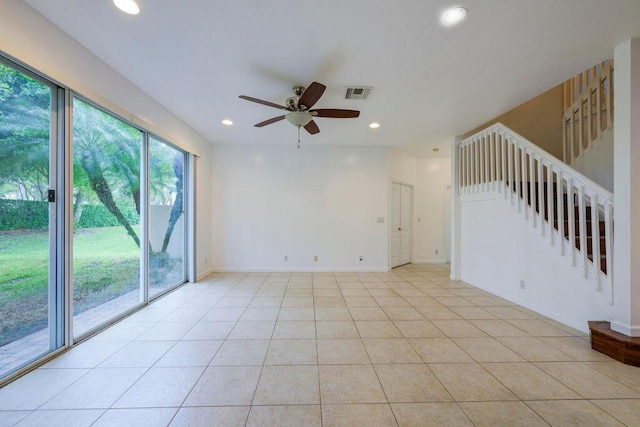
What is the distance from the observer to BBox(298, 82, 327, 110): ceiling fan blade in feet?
7.30

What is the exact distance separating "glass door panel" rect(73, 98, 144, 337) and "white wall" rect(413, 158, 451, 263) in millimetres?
5839

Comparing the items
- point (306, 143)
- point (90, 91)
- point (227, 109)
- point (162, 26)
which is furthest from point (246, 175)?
point (162, 26)

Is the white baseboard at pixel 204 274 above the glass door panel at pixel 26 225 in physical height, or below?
below

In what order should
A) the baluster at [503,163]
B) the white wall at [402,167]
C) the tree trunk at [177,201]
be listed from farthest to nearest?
the white wall at [402,167] → the tree trunk at [177,201] → the baluster at [503,163]

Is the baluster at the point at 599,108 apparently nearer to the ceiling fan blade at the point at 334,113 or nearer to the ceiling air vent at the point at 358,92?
the ceiling air vent at the point at 358,92

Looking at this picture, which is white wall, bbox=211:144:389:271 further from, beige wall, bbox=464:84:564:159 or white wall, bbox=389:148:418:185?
beige wall, bbox=464:84:564:159

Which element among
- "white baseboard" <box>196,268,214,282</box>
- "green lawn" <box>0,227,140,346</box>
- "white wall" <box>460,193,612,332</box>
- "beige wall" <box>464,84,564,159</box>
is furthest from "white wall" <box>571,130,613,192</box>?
"white baseboard" <box>196,268,214,282</box>

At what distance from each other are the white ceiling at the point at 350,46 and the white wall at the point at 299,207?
1.95 meters

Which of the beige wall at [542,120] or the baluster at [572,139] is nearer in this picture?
the baluster at [572,139]

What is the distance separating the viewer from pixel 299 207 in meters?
5.33

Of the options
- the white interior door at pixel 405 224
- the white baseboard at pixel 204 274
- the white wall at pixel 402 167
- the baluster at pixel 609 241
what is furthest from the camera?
the white interior door at pixel 405 224

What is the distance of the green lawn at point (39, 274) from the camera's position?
1.78 meters

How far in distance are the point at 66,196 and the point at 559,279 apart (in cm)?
511

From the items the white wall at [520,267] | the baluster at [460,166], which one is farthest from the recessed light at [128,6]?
the baluster at [460,166]
